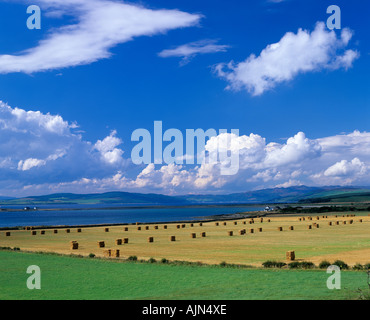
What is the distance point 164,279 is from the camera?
2492 centimetres

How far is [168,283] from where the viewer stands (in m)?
23.7

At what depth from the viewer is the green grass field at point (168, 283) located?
20.2 meters

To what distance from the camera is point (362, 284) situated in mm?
21594

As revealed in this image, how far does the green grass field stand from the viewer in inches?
796
